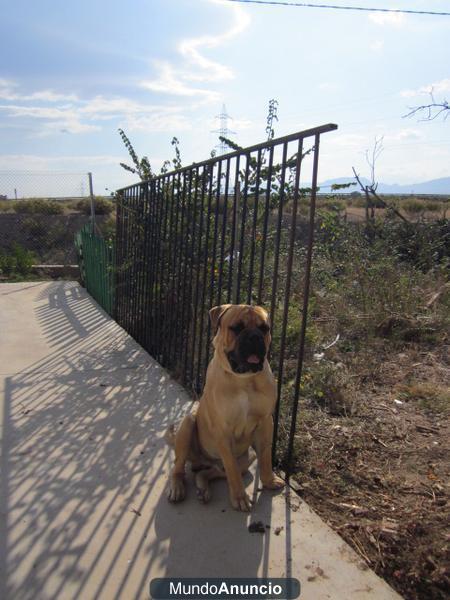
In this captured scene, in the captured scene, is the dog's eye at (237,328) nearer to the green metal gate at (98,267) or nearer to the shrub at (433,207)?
the green metal gate at (98,267)

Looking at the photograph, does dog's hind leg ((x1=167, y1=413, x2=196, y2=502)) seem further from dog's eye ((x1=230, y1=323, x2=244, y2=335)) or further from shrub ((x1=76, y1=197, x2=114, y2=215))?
shrub ((x1=76, y1=197, x2=114, y2=215))

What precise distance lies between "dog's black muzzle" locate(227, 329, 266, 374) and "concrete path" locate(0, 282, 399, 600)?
2.78ft

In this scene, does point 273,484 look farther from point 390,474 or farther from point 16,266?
point 16,266

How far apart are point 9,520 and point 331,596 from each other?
168 cm

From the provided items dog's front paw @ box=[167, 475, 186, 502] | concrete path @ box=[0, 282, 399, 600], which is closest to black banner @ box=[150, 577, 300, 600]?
concrete path @ box=[0, 282, 399, 600]

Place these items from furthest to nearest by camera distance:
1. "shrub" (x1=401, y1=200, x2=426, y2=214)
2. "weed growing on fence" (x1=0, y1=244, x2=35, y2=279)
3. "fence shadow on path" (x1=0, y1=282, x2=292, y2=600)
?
"shrub" (x1=401, y1=200, x2=426, y2=214) → "weed growing on fence" (x1=0, y1=244, x2=35, y2=279) → "fence shadow on path" (x1=0, y1=282, x2=292, y2=600)

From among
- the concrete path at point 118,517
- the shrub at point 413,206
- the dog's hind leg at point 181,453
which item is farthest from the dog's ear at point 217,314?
the shrub at point 413,206

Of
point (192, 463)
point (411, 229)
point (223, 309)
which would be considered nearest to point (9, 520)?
point (192, 463)

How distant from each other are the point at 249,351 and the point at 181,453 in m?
0.88

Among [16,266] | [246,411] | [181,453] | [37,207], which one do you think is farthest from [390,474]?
[37,207]

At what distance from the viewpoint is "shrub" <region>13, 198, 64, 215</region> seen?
23.8 metres

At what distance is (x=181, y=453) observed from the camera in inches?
110

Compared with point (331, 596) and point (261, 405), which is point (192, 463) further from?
point (331, 596)

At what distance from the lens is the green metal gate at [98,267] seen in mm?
7680
